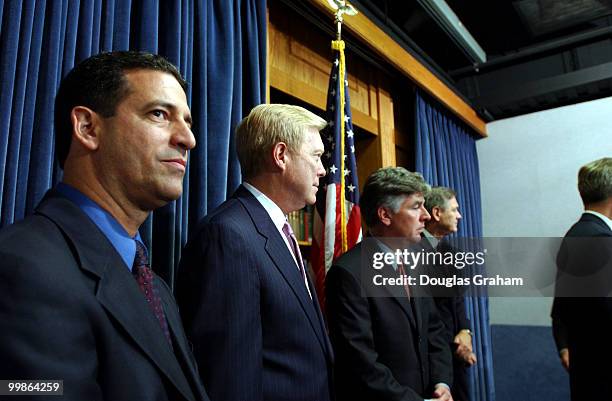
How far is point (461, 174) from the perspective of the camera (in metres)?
4.01

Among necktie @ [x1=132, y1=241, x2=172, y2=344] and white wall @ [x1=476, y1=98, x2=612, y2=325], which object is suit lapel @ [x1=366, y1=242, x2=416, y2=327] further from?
white wall @ [x1=476, y1=98, x2=612, y2=325]

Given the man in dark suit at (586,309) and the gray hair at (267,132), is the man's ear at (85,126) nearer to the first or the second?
the gray hair at (267,132)

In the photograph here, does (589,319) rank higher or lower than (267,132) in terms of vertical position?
lower

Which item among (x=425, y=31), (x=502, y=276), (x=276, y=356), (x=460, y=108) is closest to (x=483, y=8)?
(x=425, y=31)

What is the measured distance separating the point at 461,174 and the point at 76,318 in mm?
3912

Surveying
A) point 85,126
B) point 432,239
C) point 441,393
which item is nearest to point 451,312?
point 432,239

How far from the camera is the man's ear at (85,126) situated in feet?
2.53

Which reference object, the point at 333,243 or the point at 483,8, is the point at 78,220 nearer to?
the point at 333,243

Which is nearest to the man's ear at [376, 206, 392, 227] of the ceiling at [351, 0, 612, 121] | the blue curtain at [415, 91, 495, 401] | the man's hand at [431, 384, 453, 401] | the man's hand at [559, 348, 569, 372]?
the man's hand at [431, 384, 453, 401]

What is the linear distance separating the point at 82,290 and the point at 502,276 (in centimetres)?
320

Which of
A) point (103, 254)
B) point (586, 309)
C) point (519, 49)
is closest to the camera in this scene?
point (103, 254)

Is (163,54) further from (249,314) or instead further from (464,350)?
(464,350)

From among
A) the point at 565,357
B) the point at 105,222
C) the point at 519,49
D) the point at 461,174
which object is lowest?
the point at 565,357

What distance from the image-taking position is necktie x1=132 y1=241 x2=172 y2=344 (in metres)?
0.78
